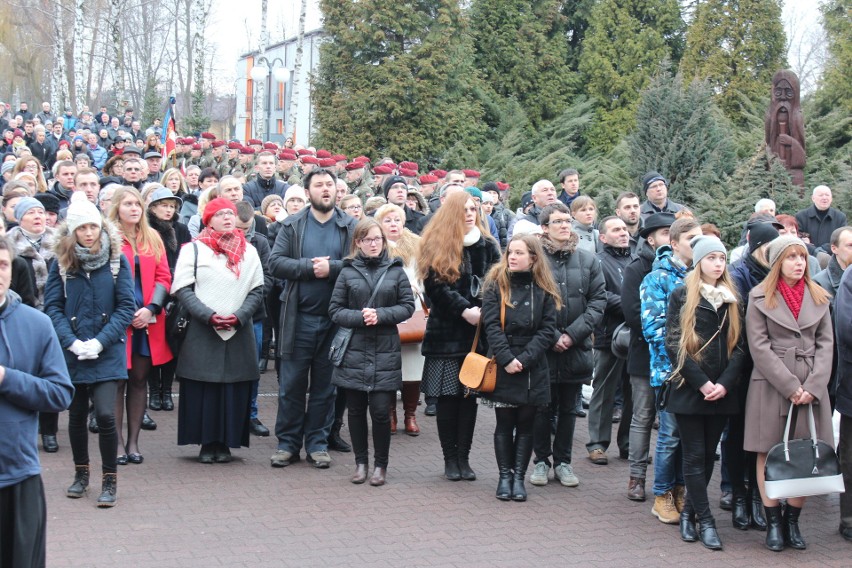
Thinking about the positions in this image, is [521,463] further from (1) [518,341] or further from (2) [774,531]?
(2) [774,531]

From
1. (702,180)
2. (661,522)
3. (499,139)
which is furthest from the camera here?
(499,139)

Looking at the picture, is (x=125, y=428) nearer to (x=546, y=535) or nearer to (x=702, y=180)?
(x=546, y=535)

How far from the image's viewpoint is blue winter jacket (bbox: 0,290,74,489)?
175 inches

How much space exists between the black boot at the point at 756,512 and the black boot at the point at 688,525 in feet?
1.79

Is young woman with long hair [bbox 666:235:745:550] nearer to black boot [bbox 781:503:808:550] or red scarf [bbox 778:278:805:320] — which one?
red scarf [bbox 778:278:805:320]

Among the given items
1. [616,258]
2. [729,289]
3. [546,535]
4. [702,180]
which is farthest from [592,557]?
[702,180]

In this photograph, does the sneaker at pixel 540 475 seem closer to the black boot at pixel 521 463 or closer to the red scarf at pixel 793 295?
the black boot at pixel 521 463

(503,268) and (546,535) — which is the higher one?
(503,268)

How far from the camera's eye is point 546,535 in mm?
6883

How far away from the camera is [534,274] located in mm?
7625

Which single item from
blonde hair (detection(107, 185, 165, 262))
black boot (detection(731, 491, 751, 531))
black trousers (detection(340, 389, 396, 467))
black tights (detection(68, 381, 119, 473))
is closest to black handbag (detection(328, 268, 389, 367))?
black trousers (detection(340, 389, 396, 467))

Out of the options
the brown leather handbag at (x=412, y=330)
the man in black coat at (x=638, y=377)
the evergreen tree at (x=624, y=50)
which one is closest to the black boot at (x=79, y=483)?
the brown leather handbag at (x=412, y=330)

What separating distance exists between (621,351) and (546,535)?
6.63 feet

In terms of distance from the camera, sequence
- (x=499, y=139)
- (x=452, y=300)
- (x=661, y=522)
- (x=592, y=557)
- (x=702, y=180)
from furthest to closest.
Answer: (x=499, y=139)
(x=702, y=180)
(x=452, y=300)
(x=661, y=522)
(x=592, y=557)
